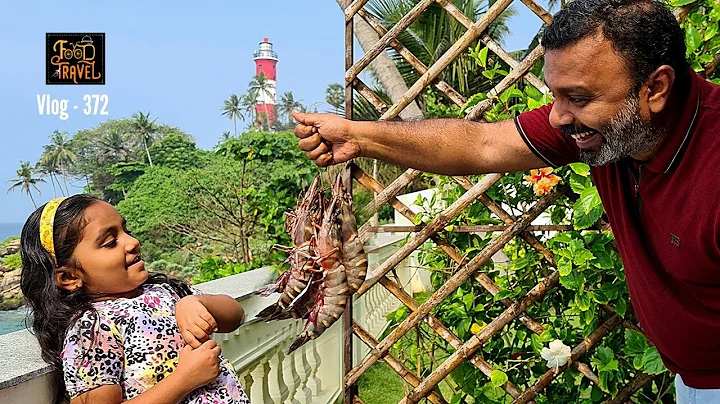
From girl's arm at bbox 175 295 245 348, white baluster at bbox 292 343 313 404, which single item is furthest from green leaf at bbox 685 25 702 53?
girl's arm at bbox 175 295 245 348

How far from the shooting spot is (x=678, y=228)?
1.30 meters

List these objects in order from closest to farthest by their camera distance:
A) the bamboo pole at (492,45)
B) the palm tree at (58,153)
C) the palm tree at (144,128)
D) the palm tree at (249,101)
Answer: the bamboo pole at (492,45) < the palm tree at (58,153) < the palm tree at (144,128) < the palm tree at (249,101)

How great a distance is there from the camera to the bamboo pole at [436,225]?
2.36 m

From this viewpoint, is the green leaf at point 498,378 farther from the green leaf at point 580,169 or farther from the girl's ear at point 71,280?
the girl's ear at point 71,280

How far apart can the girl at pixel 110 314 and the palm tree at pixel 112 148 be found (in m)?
21.9

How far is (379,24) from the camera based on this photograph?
243 cm

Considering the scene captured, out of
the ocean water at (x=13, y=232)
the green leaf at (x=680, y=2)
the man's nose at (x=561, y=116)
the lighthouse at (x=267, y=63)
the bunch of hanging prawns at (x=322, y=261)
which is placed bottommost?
the ocean water at (x=13, y=232)

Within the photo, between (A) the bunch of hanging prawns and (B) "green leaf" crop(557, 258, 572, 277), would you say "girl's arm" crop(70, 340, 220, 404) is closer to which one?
(A) the bunch of hanging prawns

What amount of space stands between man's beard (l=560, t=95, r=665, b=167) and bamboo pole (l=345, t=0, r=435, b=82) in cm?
117

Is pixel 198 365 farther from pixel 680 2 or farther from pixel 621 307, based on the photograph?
pixel 680 2

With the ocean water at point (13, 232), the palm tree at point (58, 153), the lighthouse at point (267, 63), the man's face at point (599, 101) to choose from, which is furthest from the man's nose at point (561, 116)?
the lighthouse at point (267, 63)

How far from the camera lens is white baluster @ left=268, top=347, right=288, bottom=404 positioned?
2.29 meters

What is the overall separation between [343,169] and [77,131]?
24421 millimetres

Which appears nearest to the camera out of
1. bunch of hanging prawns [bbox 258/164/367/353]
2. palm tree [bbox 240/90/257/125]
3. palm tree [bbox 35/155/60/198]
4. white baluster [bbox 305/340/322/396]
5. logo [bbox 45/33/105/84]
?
bunch of hanging prawns [bbox 258/164/367/353]
